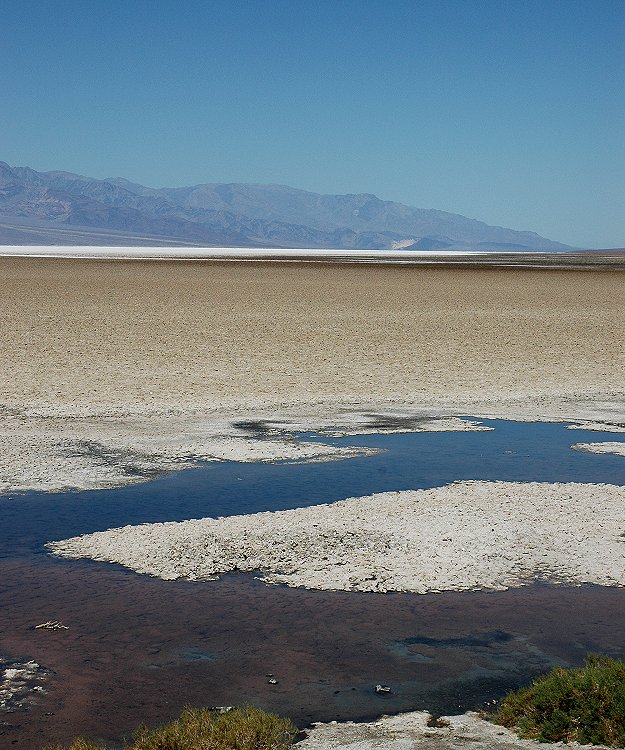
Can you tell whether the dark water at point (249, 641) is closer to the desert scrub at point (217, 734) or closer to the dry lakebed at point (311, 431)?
the dry lakebed at point (311, 431)

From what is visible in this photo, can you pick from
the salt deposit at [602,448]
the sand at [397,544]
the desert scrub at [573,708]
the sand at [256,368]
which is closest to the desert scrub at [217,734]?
the desert scrub at [573,708]

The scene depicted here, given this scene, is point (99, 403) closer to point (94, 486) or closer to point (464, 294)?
point (94, 486)

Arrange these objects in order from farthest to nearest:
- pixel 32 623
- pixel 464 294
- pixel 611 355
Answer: pixel 464 294 → pixel 611 355 → pixel 32 623

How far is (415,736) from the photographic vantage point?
17.2 feet

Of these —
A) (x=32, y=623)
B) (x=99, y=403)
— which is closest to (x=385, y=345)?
(x=99, y=403)

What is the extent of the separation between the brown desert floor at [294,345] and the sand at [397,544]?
6.34 meters

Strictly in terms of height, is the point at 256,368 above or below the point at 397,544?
above

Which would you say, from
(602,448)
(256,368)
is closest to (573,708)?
(602,448)

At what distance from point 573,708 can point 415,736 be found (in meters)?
0.86

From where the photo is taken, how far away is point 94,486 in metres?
10.7

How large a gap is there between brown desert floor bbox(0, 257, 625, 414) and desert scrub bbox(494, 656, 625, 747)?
1042cm

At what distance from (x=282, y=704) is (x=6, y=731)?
5.05 ft

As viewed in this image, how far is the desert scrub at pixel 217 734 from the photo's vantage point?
4992 mm

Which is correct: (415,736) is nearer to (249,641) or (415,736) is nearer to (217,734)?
(217,734)
